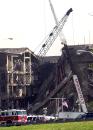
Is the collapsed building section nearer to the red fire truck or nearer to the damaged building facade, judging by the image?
the damaged building facade

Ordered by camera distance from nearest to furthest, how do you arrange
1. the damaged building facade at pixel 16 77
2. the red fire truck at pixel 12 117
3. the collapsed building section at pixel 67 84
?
the red fire truck at pixel 12 117 → the collapsed building section at pixel 67 84 → the damaged building facade at pixel 16 77

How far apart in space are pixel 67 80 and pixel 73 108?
11402 millimetres

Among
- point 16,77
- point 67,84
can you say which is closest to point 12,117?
point 67,84

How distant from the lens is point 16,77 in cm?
18312

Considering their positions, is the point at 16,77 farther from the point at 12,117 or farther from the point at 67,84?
the point at 12,117

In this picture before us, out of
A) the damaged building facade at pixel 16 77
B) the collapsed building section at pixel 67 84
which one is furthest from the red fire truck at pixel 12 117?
the damaged building facade at pixel 16 77

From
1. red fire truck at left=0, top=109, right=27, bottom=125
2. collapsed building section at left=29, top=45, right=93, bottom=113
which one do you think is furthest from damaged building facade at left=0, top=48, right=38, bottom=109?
red fire truck at left=0, top=109, right=27, bottom=125

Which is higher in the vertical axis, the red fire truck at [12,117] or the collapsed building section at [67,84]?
the collapsed building section at [67,84]

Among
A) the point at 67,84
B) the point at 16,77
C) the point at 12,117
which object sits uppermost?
the point at 16,77

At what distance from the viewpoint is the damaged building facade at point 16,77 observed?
175 meters

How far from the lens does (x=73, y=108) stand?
16600 centimetres

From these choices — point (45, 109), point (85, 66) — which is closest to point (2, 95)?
point (45, 109)

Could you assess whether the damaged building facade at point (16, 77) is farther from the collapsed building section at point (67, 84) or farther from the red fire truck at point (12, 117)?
the red fire truck at point (12, 117)

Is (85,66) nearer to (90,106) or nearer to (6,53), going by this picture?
(90,106)
